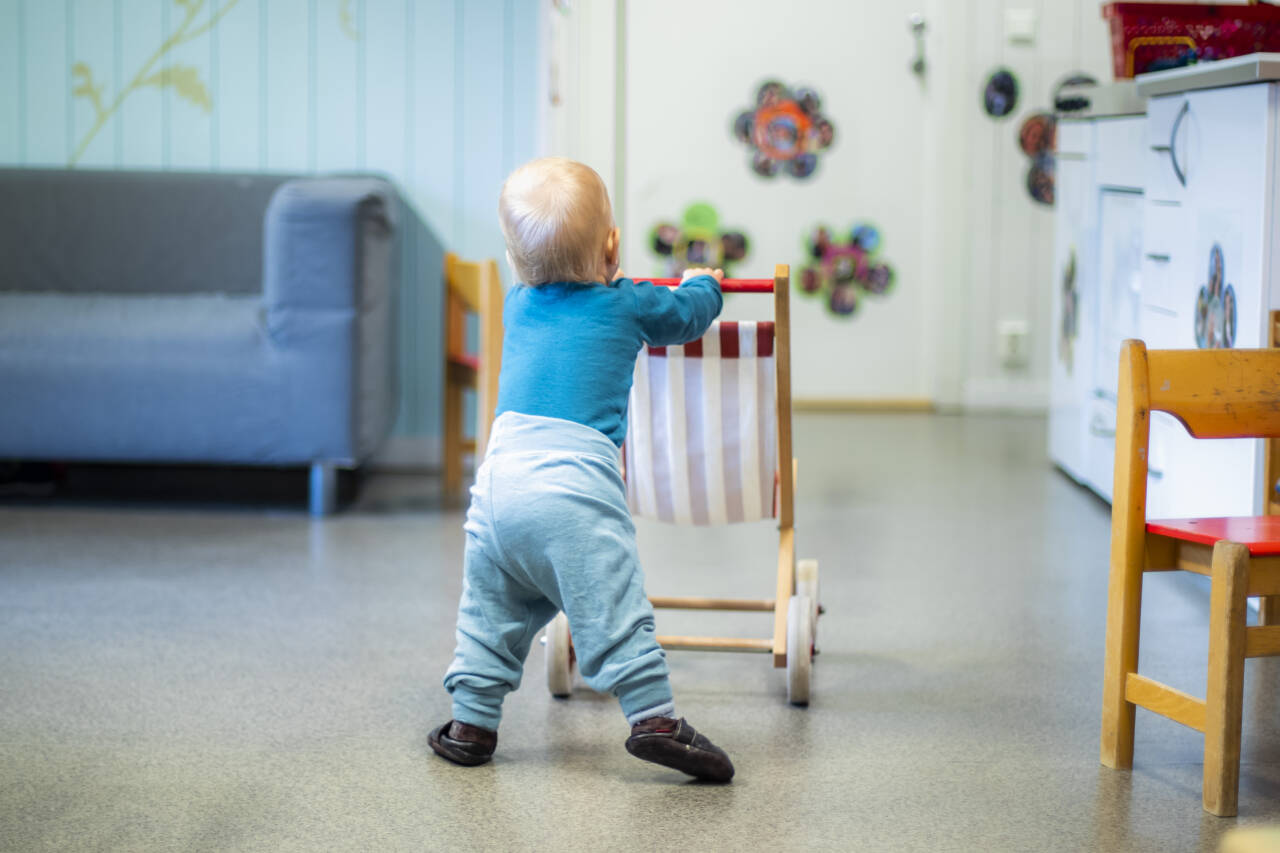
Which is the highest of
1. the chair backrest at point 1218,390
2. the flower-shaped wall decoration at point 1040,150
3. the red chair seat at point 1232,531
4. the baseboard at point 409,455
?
the flower-shaped wall decoration at point 1040,150

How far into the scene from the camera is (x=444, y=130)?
152 inches

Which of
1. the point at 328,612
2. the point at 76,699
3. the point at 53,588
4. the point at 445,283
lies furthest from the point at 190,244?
the point at 76,699

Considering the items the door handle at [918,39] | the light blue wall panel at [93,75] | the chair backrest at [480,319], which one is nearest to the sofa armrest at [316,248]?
the chair backrest at [480,319]

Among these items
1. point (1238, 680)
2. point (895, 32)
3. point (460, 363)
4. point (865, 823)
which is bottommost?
point (865, 823)

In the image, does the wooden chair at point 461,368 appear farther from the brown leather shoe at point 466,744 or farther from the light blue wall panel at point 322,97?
the brown leather shoe at point 466,744

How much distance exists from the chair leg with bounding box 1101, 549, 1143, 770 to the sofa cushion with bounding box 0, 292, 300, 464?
2.07m

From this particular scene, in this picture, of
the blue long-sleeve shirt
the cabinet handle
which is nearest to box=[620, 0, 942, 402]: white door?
the cabinet handle

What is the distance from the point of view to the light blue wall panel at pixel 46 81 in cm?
386

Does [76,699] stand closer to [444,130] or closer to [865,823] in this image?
[865,823]

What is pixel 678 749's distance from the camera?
1.68m

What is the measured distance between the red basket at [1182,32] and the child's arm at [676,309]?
5.75 ft

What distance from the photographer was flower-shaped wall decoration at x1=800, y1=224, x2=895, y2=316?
4.99 metres

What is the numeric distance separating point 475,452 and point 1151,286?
1.70 metres

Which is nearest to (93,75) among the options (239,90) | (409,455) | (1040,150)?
(239,90)
